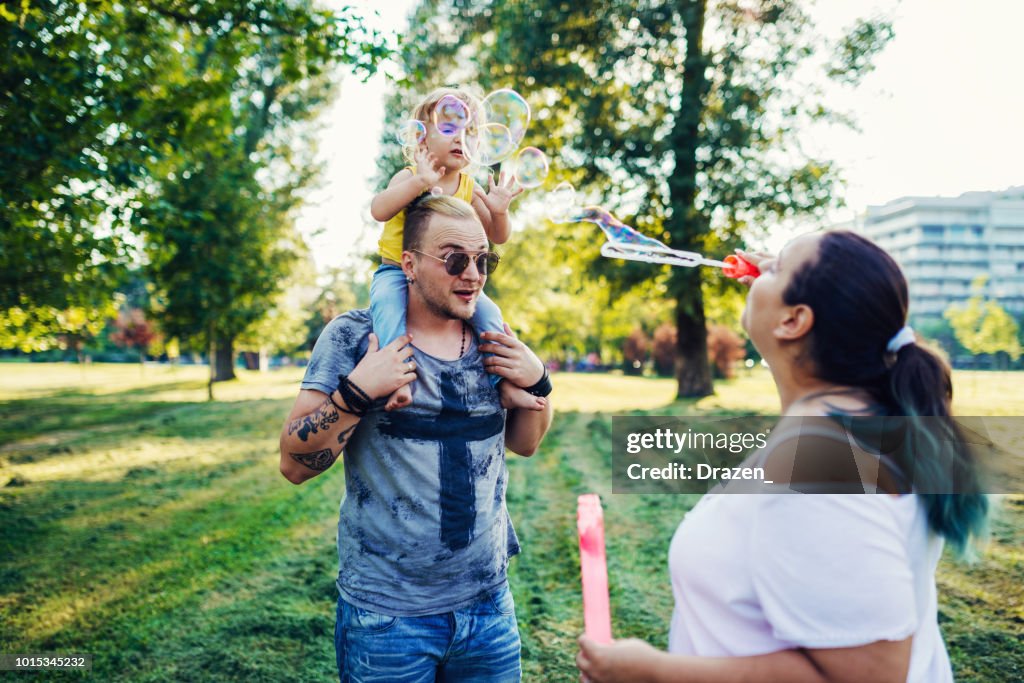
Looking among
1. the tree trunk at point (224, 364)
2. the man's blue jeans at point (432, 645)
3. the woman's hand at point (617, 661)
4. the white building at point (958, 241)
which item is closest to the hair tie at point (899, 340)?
the woman's hand at point (617, 661)

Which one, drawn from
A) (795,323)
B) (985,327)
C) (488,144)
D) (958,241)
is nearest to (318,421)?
(795,323)

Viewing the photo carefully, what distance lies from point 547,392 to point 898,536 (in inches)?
56.6

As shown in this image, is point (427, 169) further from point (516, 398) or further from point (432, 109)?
point (516, 398)

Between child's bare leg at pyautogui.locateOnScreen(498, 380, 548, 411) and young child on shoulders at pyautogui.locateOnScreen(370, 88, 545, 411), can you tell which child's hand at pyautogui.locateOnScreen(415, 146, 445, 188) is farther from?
child's bare leg at pyautogui.locateOnScreen(498, 380, 548, 411)

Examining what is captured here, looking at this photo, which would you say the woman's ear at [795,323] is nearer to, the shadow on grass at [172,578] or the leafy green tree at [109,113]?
the shadow on grass at [172,578]

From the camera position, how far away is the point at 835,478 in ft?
4.61

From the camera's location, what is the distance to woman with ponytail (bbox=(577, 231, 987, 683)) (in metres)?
1.33

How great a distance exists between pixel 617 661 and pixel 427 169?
2.11 m

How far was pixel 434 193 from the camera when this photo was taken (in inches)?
107

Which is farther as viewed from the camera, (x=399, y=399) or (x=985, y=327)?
(x=985, y=327)

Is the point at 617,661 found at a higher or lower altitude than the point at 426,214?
lower

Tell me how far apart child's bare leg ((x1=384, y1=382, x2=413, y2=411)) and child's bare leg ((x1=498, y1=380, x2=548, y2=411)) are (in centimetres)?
42

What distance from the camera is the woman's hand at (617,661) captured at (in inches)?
59.7

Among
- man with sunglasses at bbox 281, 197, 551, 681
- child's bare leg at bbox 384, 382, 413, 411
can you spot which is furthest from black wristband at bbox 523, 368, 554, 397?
child's bare leg at bbox 384, 382, 413, 411
